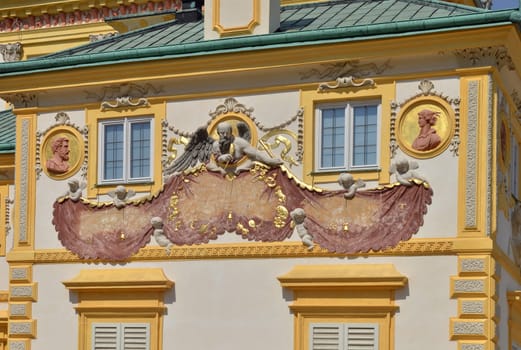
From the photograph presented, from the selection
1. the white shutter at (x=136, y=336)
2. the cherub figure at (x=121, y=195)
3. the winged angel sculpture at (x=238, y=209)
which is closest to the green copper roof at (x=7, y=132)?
the winged angel sculpture at (x=238, y=209)

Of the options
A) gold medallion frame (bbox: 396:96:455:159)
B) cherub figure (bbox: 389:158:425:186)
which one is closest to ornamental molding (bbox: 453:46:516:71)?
gold medallion frame (bbox: 396:96:455:159)

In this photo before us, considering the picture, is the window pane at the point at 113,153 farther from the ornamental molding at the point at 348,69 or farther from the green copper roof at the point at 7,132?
the ornamental molding at the point at 348,69

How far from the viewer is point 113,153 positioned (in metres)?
28.7

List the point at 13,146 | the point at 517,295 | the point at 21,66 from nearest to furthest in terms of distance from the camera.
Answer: the point at 517,295, the point at 21,66, the point at 13,146

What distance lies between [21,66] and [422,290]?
33.2 feet

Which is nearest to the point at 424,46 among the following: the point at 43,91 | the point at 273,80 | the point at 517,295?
the point at 273,80

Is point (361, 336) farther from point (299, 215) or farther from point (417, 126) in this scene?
point (417, 126)

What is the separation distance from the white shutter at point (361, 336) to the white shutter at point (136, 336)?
14.4 feet

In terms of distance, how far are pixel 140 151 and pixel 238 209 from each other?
2655 mm

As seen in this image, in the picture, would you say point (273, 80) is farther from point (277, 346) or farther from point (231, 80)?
point (277, 346)

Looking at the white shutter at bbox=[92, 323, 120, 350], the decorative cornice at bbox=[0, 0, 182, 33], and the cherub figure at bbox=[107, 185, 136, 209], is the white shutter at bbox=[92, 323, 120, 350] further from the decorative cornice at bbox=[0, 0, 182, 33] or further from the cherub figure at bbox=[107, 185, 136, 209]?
the decorative cornice at bbox=[0, 0, 182, 33]

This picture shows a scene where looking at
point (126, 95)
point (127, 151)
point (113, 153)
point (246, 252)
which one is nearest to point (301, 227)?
Answer: point (246, 252)

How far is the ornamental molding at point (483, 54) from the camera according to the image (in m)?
25.4

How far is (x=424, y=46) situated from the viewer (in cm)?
2572
